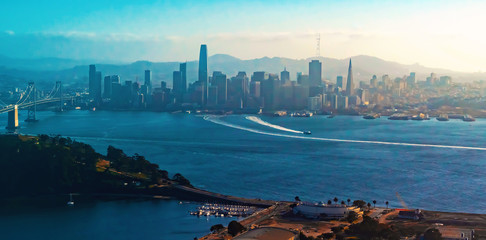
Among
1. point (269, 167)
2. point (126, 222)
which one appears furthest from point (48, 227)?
point (269, 167)

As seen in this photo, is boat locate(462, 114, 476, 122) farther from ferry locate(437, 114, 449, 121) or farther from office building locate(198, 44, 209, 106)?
office building locate(198, 44, 209, 106)

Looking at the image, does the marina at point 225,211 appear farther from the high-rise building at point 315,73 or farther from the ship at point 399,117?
the high-rise building at point 315,73

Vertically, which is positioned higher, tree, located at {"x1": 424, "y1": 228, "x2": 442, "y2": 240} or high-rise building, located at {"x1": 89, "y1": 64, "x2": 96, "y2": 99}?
high-rise building, located at {"x1": 89, "y1": 64, "x2": 96, "y2": 99}

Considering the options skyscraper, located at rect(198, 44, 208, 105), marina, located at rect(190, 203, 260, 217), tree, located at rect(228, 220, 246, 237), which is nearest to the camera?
tree, located at rect(228, 220, 246, 237)

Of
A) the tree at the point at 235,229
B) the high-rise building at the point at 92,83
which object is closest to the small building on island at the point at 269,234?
the tree at the point at 235,229

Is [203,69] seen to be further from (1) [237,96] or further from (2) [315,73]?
(2) [315,73]

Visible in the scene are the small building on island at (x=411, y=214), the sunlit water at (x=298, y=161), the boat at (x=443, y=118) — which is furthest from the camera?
the boat at (x=443, y=118)

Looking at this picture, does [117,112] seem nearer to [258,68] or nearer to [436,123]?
[436,123]

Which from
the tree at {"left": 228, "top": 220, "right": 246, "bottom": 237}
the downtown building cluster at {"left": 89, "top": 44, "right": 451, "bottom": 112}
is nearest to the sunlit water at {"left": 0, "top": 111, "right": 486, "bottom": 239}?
the tree at {"left": 228, "top": 220, "right": 246, "bottom": 237}

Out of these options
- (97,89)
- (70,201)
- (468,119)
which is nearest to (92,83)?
(97,89)
